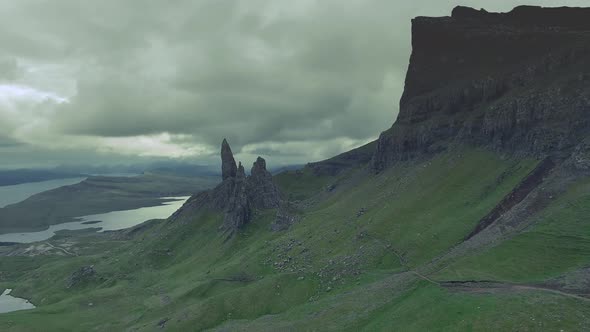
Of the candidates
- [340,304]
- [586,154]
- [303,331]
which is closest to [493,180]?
[586,154]

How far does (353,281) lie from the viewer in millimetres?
100688

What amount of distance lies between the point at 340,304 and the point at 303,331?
Answer: 37.2ft

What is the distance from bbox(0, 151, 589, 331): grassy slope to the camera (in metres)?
59.1

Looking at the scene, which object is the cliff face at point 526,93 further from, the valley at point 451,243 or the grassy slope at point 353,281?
the grassy slope at point 353,281

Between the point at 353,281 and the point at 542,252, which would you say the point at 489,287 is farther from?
the point at 353,281

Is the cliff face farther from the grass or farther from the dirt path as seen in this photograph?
the dirt path

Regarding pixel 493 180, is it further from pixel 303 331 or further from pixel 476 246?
pixel 303 331

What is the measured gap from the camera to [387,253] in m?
108

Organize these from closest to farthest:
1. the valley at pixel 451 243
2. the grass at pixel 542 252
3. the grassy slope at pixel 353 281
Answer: the grassy slope at pixel 353 281 < the valley at pixel 451 243 < the grass at pixel 542 252

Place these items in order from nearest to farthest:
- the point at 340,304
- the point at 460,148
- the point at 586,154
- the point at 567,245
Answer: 1. the point at 567,245
2. the point at 340,304
3. the point at 586,154
4. the point at 460,148

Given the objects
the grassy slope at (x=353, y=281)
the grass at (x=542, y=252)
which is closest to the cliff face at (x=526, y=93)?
the grassy slope at (x=353, y=281)

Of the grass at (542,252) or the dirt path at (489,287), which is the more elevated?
the grass at (542,252)

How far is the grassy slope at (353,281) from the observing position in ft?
194

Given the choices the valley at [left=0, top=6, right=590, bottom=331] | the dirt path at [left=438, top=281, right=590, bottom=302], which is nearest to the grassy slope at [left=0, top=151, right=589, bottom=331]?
the valley at [left=0, top=6, right=590, bottom=331]
